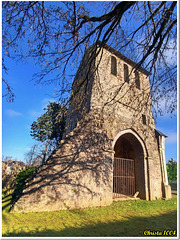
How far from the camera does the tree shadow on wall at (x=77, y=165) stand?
Answer: 507 centimetres

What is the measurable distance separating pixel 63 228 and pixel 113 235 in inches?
50.2

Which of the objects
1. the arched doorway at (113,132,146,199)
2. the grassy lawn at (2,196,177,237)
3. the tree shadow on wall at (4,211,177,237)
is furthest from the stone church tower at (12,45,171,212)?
the tree shadow on wall at (4,211,177,237)

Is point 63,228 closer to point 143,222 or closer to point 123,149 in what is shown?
point 143,222

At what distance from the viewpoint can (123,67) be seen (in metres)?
10.5

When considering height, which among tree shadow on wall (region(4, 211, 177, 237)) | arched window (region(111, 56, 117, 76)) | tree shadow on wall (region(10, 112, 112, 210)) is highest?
arched window (region(111, 56, 117, 76))

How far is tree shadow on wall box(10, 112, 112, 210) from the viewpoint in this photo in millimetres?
5070

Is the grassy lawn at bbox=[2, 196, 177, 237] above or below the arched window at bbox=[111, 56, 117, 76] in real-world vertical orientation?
below

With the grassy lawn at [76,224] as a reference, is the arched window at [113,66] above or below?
Result: above

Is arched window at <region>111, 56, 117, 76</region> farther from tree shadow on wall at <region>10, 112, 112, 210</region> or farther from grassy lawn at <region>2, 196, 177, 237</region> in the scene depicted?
grassy lawn at <region>2, 196, 177, 237</region>

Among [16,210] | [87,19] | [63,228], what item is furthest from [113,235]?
[87,19]

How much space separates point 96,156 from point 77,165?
3.35 feet

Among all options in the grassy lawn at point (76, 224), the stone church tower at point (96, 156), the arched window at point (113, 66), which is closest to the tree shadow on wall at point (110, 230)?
the grassy lawn at point (76, 224)

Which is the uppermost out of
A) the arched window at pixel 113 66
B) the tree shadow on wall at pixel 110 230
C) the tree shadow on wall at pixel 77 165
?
the arched window at pixel 113 66

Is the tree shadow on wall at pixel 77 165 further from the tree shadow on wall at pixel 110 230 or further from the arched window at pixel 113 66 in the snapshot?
the arched window at pixel 113 66
